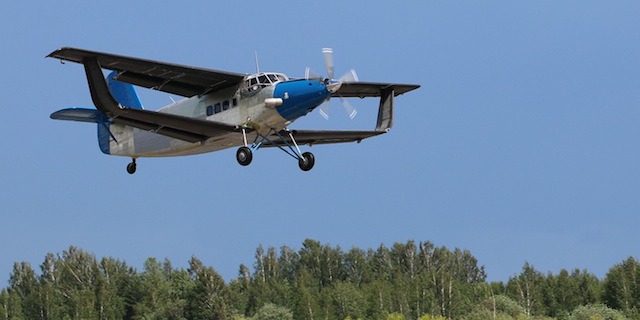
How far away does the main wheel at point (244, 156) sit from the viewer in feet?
153

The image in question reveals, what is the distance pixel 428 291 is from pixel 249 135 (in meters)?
92.5

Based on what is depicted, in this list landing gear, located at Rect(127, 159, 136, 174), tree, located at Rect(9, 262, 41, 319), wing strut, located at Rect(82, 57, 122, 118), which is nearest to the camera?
wing strut, located at Rect(82, 57, 122, 118)

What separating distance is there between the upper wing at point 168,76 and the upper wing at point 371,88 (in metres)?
5.91

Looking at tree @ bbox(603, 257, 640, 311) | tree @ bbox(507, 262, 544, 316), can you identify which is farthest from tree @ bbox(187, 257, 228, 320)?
tree @ bbox(603, 257, 640, 311)

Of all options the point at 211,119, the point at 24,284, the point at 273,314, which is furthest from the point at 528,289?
the point at 211,119

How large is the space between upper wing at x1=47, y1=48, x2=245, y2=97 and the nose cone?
7.56 feet

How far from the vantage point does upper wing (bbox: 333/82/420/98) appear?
5269cm

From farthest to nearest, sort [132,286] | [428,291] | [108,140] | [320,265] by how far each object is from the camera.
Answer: [320,265], [132,286], [428,291], [108,140]

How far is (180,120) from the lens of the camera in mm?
46906

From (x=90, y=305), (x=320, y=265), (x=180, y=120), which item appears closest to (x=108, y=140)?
(x=180, y=120)

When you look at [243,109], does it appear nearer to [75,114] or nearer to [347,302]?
[75,114]

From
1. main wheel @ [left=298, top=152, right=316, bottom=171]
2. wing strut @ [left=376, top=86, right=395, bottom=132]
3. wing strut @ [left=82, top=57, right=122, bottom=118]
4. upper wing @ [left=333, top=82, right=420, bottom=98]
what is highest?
upper wing @ [left=333, top=82, right=420, bottom=98]

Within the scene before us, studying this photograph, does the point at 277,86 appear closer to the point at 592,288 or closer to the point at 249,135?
the point at 249,135

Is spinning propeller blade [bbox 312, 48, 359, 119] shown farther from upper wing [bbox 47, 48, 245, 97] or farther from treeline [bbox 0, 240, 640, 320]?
treeline [bbox 0, 240, 640, 320]
